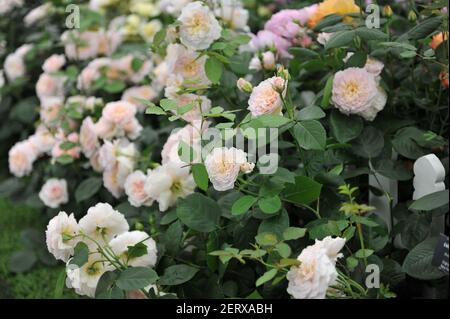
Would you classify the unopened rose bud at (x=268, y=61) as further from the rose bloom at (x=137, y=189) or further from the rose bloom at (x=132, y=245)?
the rose bloom at (x=132, y=245)

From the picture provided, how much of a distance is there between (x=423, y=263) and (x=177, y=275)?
0.51 metres

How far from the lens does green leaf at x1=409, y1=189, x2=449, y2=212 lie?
149 centimetres

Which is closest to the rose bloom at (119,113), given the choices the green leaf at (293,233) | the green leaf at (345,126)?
the green leaf at (345,126)

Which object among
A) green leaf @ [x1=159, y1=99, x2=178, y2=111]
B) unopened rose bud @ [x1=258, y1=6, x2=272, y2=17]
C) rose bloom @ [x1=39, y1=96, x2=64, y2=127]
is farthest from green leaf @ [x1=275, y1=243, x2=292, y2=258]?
unopened rose bud @ [x1=258, y1=6, x2=272, y2=17]

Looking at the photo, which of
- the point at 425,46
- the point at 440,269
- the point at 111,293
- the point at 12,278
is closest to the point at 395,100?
the point at 425,46

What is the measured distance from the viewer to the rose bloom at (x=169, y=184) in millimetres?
1801

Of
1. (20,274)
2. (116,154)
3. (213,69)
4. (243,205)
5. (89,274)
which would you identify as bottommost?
(20,274)

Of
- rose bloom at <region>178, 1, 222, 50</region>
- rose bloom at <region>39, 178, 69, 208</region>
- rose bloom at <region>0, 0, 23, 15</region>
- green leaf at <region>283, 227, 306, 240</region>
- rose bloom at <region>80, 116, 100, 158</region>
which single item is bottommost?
rose bloom at <region>39, 178, 69, 208</region>

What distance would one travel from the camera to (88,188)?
7.70ft

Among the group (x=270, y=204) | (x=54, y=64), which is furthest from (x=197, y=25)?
(x=54, y=64)

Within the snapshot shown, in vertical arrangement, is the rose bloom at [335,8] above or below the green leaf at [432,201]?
above

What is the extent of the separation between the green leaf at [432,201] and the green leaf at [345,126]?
278 mm

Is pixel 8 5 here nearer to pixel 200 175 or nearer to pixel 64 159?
pixel 64 159

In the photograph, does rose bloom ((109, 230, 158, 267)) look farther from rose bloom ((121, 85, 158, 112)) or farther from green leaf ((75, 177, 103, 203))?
rose bloom ((121, 85, 158, 112))
